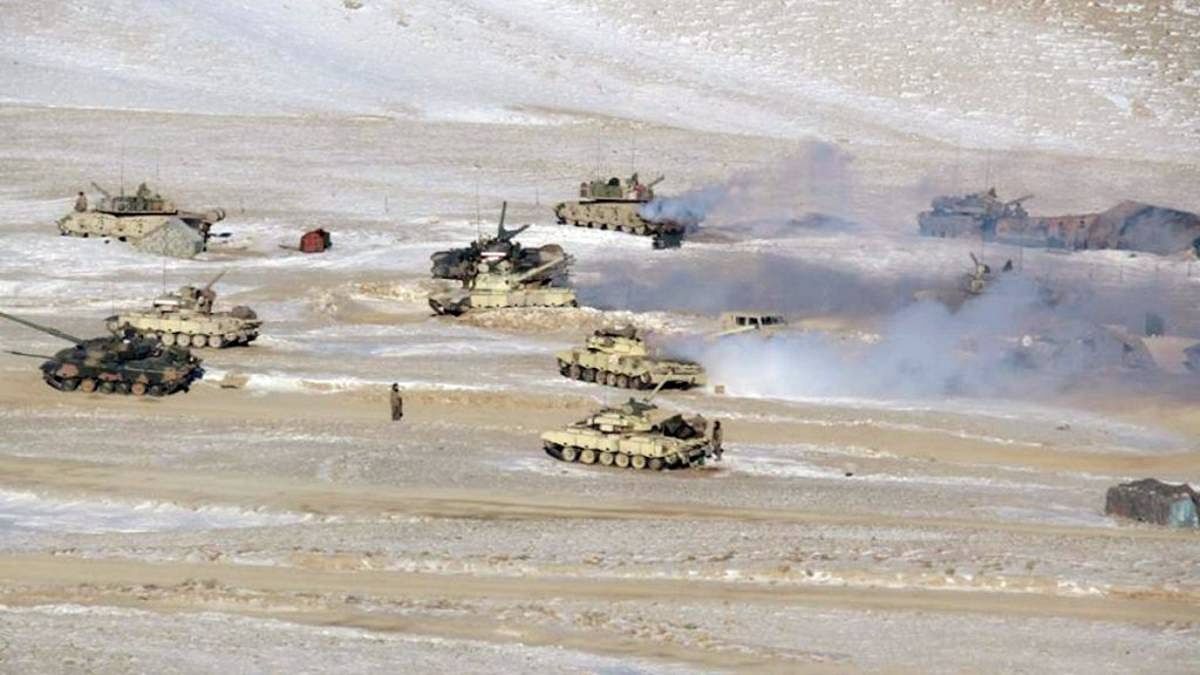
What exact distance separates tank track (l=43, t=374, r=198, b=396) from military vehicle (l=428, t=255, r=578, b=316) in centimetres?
1198

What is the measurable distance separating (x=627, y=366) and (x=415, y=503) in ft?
40.8

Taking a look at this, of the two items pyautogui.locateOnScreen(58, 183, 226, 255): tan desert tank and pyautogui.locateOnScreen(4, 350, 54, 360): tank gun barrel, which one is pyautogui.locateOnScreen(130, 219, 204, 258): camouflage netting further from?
pyautogui.locateOnScreen(4, 350, 54, 360): tank gun barrel

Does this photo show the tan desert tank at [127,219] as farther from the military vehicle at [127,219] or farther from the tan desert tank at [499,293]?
the tan desert tank at [499,293]

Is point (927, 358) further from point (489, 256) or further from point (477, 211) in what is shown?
point (477, 211)

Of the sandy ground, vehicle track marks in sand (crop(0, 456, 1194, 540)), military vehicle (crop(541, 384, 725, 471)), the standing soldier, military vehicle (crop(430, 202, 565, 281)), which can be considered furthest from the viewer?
military vehicle (crop(430, 202, 565, 281))

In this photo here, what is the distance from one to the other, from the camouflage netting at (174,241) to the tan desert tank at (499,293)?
32.6 ft

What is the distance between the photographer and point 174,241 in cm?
6656

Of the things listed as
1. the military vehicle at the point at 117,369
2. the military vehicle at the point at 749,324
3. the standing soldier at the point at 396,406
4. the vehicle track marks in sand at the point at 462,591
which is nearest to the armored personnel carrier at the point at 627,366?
the military vehicle at the point at 749,324

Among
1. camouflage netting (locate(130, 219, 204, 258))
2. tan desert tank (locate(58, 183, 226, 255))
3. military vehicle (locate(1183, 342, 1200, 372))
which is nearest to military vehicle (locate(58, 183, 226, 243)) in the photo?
tan desert tank (locate(58, 183, 226, 255))

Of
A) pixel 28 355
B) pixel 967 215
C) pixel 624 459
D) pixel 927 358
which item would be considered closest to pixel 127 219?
pixel 28 355

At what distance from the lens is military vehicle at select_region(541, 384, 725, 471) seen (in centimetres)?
4147

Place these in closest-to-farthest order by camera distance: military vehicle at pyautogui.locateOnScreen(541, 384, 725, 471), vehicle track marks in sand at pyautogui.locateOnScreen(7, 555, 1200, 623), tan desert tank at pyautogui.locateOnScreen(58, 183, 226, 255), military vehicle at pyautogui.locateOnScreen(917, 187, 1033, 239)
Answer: vehicle track marks in sand at pyautogui.locateOnScreen(7, 555, 1200, 623) < military vehicle at pyautogui.locateOnScreen(541, 384, 725, 471) < tan desert tank at pyautogui.locateOnScreen(58, 183, 226, 255) < military vehicle at pyautogui.locateOnScreen(917, 187, 1033, 239)

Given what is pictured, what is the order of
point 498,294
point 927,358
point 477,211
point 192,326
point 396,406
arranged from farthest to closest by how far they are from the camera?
point 477,211 < point 498,294 < point 192,326 < point 927,358 < point 396,406

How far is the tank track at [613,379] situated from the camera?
164 ft
